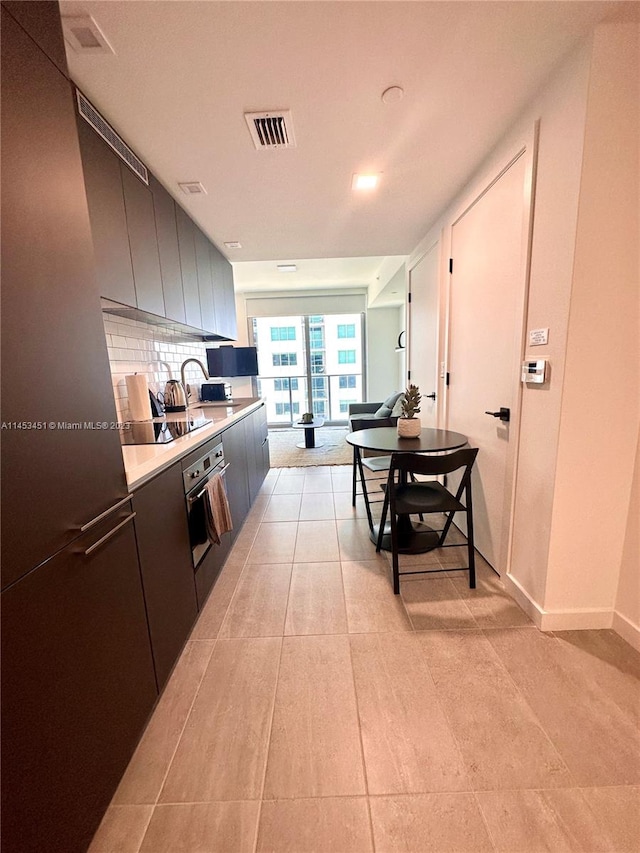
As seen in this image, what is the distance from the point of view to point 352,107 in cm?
Answer: 148

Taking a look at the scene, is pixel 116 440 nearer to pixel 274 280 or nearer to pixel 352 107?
pixel 352 107

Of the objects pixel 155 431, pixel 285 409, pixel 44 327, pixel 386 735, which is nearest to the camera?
pixel 44 327

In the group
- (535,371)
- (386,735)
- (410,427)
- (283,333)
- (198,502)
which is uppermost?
(283,333)

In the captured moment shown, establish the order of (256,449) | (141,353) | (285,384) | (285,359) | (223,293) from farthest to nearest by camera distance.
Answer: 1. (285,384)
2. (285,359)
3. (223,293)
4. (256,449)
5. (141,353)

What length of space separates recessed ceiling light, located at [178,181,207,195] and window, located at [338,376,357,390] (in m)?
4.88

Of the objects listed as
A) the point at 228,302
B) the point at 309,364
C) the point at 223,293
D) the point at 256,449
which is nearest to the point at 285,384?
the point at 309,364

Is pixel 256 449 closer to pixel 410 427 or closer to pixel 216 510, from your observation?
pixel 216 510

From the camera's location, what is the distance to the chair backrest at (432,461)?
176 centimetres

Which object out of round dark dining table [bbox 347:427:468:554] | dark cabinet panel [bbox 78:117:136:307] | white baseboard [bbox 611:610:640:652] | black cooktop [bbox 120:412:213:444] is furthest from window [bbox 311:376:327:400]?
white baseboard [bbox 611:610:640:652]

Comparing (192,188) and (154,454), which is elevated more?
(192,188)

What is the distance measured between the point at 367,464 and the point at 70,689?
202 centimetres

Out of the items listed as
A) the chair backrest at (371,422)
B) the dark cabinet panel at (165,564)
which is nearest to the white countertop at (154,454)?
the dark cabinet panel at (165,564)

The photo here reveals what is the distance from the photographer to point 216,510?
5.99 ft

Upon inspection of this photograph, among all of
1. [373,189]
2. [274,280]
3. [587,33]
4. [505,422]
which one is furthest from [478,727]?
[274,280]
